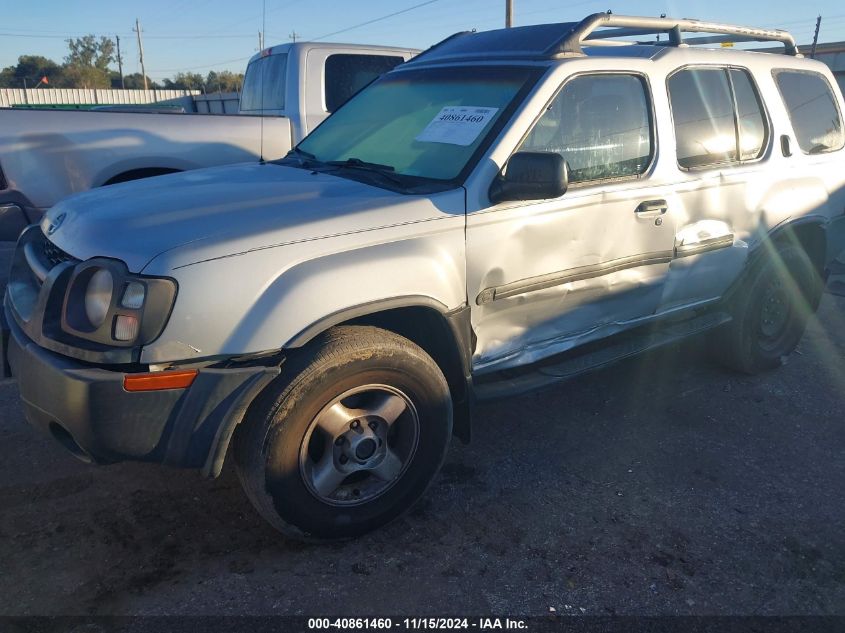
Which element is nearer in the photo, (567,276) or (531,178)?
(531,178)

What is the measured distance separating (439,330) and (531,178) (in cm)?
73

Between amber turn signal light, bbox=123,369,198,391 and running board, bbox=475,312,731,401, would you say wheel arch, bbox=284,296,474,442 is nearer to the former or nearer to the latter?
running board, bbox=475,312,731,401

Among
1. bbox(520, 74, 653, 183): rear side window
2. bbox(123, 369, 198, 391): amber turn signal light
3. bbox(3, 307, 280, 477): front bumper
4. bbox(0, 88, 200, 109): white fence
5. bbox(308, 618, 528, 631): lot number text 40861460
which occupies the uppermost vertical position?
bbox(0, 88, 200, 109): white fence

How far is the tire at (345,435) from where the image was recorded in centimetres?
263

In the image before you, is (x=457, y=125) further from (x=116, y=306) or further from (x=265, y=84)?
(x=265, y=84)

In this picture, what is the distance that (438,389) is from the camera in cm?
297

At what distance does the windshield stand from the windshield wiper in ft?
0.03

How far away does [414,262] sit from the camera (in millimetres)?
2797

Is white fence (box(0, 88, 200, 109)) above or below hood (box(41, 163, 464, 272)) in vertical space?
above

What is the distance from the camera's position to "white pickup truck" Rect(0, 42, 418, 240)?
16.8ft

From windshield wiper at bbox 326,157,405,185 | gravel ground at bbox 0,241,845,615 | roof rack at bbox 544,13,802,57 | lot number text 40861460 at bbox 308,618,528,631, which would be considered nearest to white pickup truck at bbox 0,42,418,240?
gravel ground at bbox 0,241,845,615

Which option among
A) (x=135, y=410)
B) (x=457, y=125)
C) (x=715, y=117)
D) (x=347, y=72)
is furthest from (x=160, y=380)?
(x=347, y=72)

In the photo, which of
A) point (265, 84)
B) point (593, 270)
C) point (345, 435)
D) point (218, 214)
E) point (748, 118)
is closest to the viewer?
point (218, 214)

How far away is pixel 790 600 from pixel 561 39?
8.55ft
